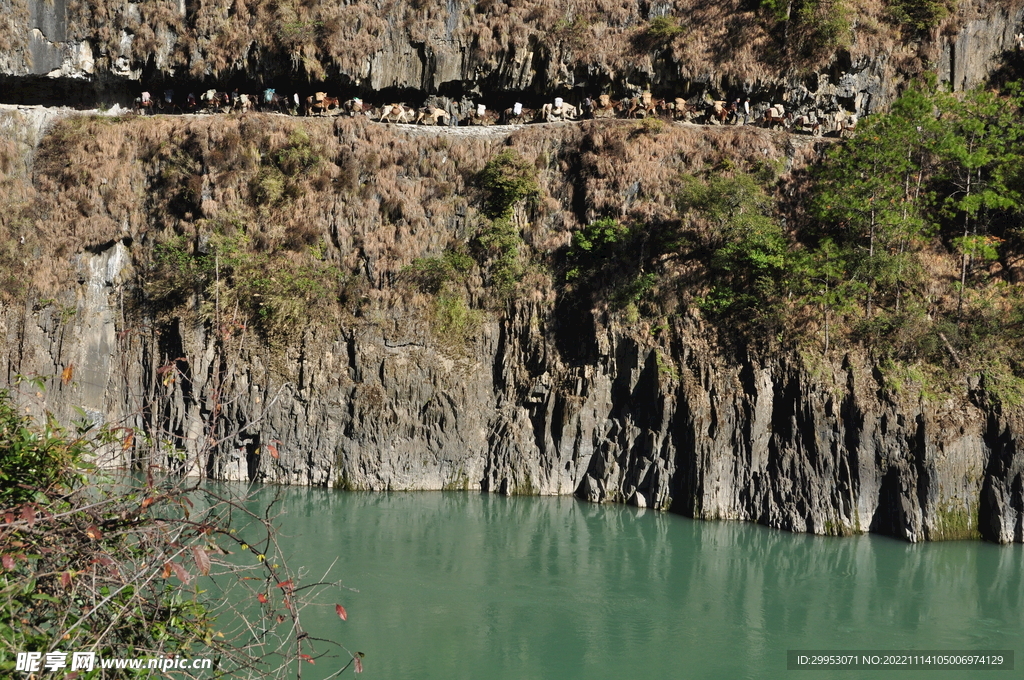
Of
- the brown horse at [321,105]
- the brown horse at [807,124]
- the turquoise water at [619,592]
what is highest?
the brown horse at [321,105]

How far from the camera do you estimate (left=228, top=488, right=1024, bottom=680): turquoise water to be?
13648 mm

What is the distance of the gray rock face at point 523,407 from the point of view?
2073 cm

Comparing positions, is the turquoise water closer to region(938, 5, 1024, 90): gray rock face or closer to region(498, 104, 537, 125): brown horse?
region(498, 104, 537, 125): brown horse

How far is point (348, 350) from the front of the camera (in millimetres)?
24750

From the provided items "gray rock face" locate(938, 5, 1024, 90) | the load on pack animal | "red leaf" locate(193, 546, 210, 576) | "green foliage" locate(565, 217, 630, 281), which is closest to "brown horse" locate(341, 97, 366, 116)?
the load on pack animal

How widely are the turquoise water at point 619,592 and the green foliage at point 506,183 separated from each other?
31.3 feet

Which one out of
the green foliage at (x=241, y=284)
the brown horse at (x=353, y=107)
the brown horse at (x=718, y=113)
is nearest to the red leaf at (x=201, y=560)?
the green foliage at (x=241, y=284)

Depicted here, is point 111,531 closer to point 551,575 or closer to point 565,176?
point 551,575

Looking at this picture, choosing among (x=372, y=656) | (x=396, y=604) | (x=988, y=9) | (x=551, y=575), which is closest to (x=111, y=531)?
(x=372, y=656)

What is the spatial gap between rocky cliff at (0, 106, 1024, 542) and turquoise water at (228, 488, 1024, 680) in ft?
5.25

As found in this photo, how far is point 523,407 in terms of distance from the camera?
24.3m

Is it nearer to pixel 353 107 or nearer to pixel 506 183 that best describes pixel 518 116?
pixel 506 183

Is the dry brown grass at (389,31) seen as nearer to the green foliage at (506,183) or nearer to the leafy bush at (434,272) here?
the green foliage at (506,183)

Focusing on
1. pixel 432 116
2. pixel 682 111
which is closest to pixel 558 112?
pixel 682 111
